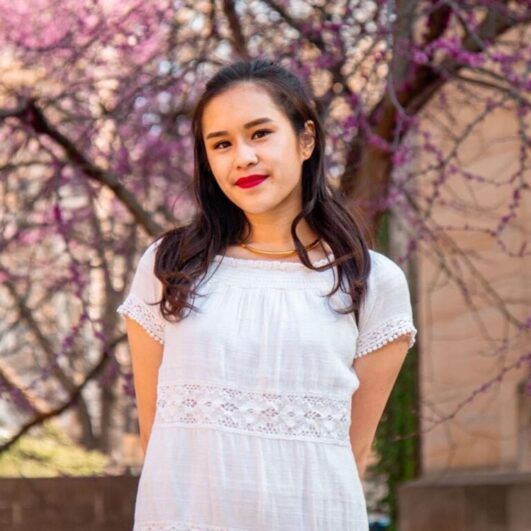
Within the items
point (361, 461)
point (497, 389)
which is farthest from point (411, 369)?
point (361, 461)

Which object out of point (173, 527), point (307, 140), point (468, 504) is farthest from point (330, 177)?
point (173, 527)

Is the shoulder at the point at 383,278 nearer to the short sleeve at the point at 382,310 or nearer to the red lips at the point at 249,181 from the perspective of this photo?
the short sleeve at the point at 382,310

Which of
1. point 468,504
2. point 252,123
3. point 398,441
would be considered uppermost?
point 398,441

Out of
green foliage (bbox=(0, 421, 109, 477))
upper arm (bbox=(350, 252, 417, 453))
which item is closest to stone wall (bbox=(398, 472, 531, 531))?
green foliage (bbox=(0, 421, 109, 477))

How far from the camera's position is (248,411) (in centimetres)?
306

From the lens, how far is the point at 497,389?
7289 millimetres

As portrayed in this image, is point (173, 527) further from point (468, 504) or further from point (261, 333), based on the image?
point (468, 504)

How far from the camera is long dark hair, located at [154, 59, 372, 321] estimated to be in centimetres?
322

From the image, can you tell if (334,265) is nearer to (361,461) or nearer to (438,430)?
(361,461)

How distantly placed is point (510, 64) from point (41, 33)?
2419 millimetres

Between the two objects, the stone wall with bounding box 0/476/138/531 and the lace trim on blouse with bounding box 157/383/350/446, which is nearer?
the lace trim on blouse with bounding box 157/383/350/446

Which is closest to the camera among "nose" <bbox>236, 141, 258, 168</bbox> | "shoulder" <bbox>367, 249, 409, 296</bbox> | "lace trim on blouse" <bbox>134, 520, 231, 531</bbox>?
"lace trim on blouse" <bbox>134, 520, 231, 531</bbox>

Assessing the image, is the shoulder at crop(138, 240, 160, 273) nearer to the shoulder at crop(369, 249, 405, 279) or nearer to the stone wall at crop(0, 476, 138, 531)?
the shoulder at crop(369, 249, 405, 279)

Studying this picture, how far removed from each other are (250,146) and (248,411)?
20.8 inches
